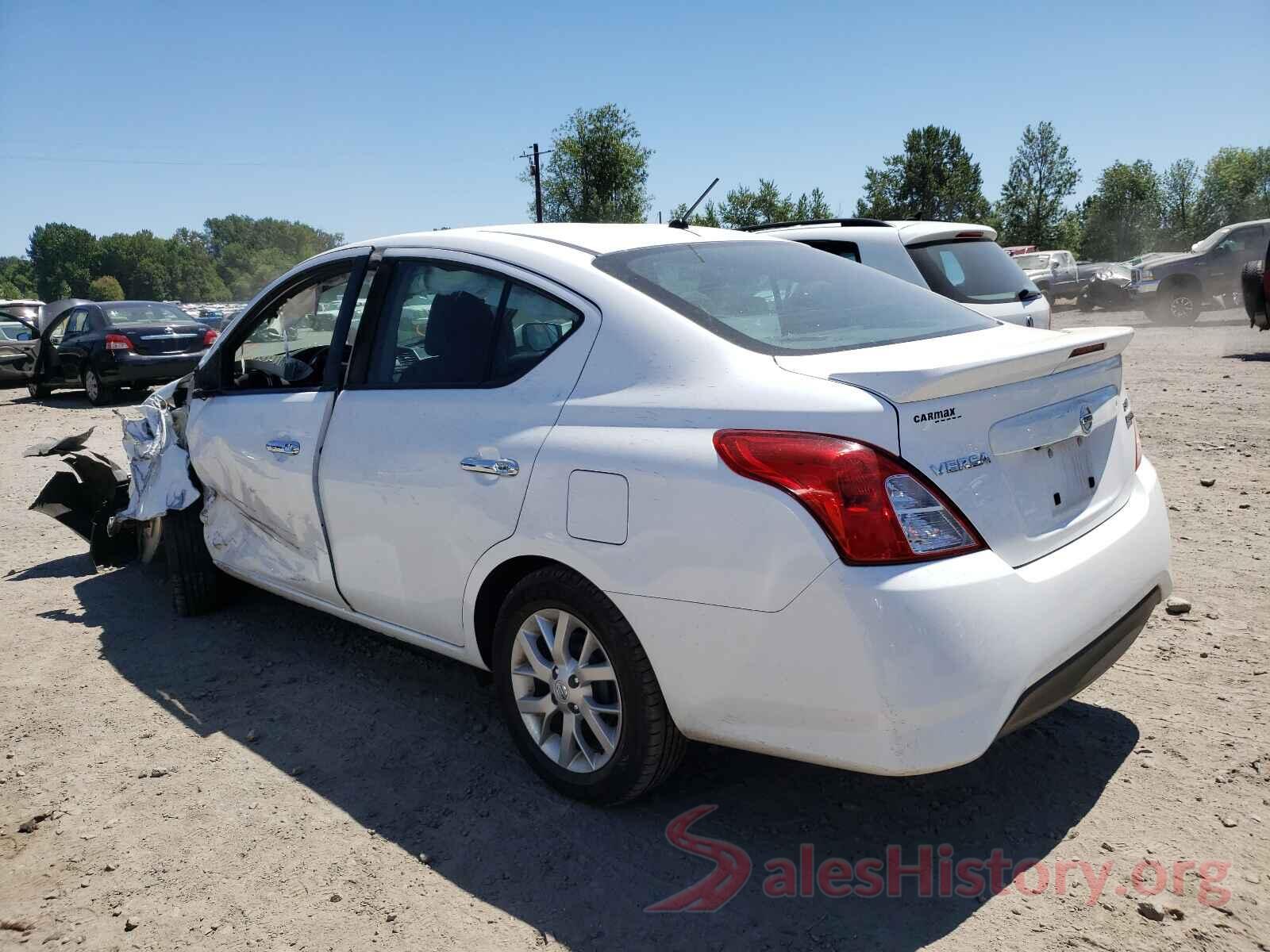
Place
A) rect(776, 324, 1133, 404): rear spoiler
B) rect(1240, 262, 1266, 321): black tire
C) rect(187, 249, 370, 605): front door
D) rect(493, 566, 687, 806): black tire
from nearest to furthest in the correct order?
rect(776, 324, 1133, 404): rear spoiler < rect(493, 566, 687, 806): black tire < rect(187, 249, 370, 605): front door < rect(1240, 262, 1266, 321): black tire

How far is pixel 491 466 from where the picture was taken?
2.87 metres

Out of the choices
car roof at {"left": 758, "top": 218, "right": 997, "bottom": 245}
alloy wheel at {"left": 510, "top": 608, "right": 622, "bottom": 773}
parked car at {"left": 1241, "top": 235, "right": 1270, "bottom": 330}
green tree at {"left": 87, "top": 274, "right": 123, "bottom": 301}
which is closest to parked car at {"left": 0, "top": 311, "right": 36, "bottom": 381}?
car roof at {"left": 758, "top": 218, "right": 997, "bottom": 245}

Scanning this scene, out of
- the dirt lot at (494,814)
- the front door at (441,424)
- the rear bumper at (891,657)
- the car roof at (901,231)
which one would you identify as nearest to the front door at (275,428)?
the front door at (441,424)

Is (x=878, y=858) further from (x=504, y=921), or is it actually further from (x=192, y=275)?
(x=192, y=275)

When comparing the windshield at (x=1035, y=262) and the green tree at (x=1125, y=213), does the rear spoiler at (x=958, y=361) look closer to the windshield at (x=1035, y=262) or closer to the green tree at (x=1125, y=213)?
the windshield at (x=1035, y=262)

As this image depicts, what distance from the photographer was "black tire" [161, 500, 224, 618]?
467cm

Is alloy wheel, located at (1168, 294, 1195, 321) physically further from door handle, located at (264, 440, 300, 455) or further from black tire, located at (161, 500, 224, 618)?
door handle, located at (264, 440, 300, 455)

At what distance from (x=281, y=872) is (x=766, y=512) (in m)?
1.74

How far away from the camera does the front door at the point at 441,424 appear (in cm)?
285

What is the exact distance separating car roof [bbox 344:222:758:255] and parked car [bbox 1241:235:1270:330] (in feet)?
37.6

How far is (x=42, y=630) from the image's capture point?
473 centimetres

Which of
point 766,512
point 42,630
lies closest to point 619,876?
point 766,512

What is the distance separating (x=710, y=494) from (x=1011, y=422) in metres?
0.81

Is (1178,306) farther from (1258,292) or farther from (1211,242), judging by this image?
(1258,292)
